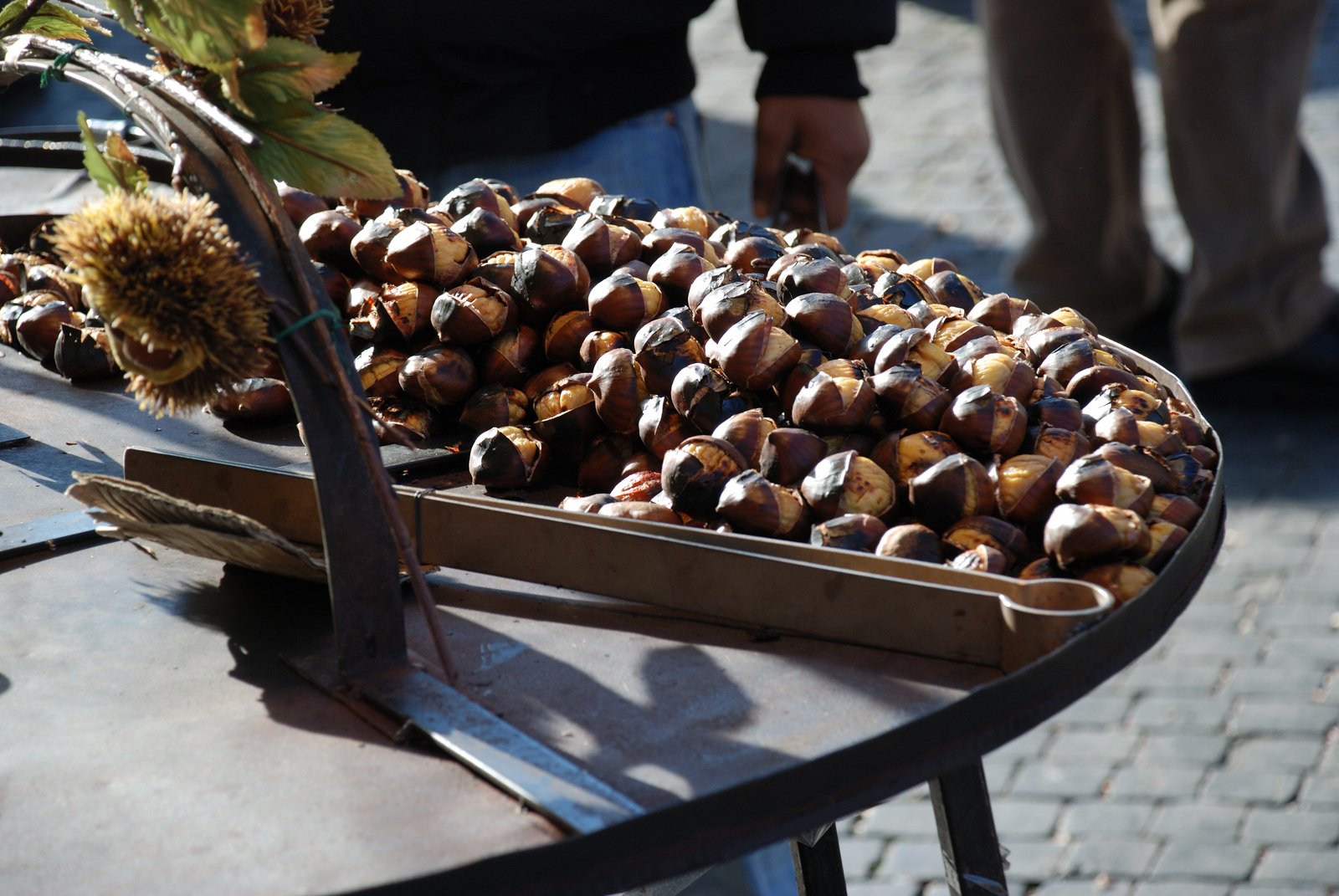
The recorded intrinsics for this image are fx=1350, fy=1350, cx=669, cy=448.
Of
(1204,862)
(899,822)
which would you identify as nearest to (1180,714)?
(1204,862)

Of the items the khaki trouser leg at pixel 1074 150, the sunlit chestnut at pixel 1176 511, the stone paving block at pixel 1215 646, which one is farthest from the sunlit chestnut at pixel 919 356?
the khaki trouser leg at pixel 1074 150

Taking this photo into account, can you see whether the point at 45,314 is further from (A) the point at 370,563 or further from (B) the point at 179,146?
(A) the point at 370,563

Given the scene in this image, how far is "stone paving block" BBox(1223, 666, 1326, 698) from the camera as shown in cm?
284

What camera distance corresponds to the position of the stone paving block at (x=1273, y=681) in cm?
284

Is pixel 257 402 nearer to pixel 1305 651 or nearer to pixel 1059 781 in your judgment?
pixel 1059 781

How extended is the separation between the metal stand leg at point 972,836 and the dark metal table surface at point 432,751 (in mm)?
359

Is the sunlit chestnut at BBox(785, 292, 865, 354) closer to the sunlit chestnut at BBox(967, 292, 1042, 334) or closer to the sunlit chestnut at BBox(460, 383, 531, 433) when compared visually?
the sunlit chestnut at BBox(967, 292, 1042, 334)

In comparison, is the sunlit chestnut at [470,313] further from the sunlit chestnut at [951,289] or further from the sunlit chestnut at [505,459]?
the sunlit chestnut at [951,289]

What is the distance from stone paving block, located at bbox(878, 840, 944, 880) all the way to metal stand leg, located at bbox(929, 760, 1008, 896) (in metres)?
1.26

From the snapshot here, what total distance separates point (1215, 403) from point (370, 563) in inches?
147

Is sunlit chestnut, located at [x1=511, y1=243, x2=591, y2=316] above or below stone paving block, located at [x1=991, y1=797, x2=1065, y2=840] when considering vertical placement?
above

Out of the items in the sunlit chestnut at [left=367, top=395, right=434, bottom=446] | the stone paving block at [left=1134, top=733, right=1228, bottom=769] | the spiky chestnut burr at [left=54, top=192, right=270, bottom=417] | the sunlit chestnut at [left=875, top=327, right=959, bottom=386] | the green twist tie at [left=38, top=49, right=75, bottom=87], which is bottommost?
the stone paving block at [left=1134, top=733, right=1228, bottom=769]

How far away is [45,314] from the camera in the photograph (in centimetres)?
159

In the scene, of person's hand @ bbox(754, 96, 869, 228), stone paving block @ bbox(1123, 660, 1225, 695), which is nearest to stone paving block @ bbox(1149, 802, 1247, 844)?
stone paving block @ bbox(1123, 660, 1225, 695)
